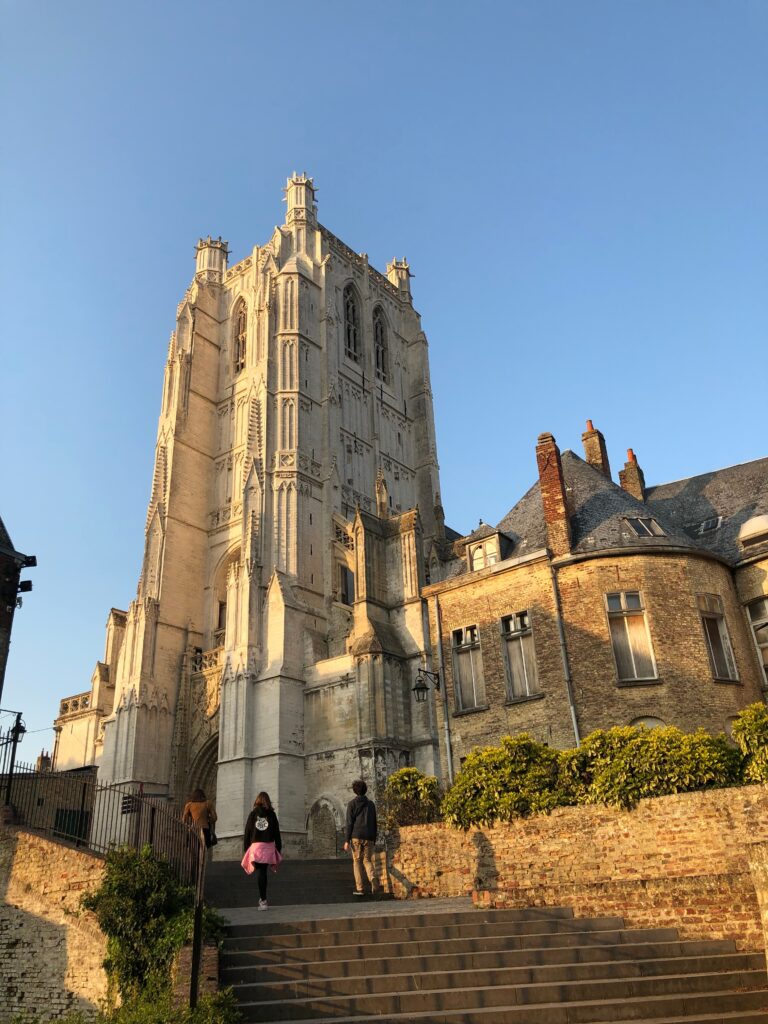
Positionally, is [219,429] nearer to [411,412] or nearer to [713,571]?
[411,412]

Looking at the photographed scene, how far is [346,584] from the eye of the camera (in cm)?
3703

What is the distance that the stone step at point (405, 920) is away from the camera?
34.4 feet

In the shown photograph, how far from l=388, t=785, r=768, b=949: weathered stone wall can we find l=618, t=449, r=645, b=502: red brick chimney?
636 inches

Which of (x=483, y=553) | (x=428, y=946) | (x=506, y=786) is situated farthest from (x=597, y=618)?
(x=428, y=946)

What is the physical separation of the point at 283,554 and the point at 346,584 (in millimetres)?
4162

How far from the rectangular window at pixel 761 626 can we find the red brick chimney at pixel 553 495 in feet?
15.9

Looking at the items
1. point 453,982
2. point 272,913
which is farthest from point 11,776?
point 453,982

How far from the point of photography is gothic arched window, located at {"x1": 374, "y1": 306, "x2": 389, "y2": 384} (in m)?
47.5

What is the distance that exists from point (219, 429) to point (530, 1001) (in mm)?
36736

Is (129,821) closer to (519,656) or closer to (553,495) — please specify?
(519,656)

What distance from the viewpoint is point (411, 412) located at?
48.0 metres

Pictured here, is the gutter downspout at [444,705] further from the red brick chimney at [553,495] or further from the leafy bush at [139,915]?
the leafy bush at [139,915]

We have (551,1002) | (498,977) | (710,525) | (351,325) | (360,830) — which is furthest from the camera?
(351,325)

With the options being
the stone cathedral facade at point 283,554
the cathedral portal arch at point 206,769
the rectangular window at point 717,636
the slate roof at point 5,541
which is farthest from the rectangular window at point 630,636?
the cathedral portal arch at point 206,769
